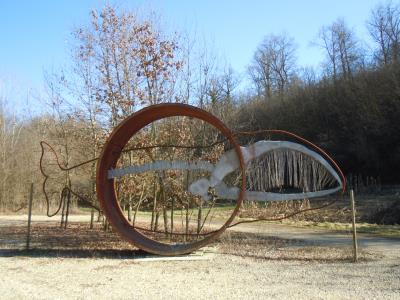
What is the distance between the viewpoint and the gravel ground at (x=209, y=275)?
7488mm

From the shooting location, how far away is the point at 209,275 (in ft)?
29.2

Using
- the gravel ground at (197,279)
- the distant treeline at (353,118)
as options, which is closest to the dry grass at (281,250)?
the gravel ground at (197,279)

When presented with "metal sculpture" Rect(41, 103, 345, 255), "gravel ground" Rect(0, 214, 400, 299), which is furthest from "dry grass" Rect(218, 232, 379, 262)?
"metal sculpture" Rect(41, 103, 345, 255)

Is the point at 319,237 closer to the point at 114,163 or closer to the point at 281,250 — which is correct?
the point at 281,250

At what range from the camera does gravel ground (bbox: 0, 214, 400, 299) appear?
7.49 m

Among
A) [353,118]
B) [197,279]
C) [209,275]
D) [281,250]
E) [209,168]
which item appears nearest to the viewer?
[197,279]

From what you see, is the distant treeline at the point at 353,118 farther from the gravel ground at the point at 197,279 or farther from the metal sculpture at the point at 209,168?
the gravel ground at the point at 197,279

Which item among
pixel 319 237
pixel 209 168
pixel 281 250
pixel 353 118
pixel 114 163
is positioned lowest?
pixel 281 250

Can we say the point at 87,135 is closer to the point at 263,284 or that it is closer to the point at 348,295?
the point at 263,284

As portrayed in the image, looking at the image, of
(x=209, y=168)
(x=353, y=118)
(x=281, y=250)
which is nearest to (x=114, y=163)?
(x=209, y=168)

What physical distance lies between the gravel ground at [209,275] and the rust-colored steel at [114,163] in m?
0.39

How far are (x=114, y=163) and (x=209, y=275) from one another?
365 cm

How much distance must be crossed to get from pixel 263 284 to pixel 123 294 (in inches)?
87.0

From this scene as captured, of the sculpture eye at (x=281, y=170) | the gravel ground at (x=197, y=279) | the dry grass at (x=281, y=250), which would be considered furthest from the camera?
the dry grass at (x=281, y=250)
